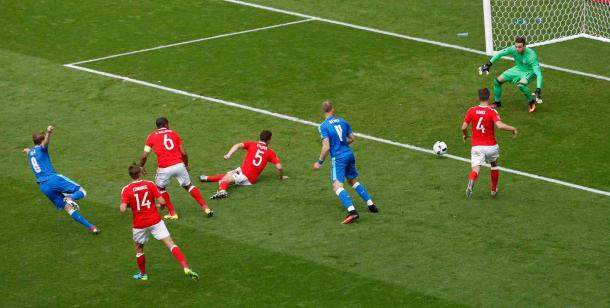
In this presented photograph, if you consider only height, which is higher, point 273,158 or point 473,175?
point 273,158

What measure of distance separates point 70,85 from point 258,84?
4.43 meters

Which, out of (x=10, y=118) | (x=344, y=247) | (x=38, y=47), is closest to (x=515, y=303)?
(x=344, y=247)

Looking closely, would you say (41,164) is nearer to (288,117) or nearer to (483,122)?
(288,117)

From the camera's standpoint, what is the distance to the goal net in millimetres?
29016

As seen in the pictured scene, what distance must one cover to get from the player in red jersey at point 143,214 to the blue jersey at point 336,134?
11.4 ft

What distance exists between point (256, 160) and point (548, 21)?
1230 centimetres

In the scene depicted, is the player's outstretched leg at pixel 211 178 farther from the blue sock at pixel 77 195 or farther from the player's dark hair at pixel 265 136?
the blue sock at pixel 77 195

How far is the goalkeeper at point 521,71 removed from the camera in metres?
24.0

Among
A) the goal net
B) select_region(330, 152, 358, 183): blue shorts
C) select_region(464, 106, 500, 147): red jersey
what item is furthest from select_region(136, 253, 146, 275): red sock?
the goal net

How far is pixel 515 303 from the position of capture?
52.7ft

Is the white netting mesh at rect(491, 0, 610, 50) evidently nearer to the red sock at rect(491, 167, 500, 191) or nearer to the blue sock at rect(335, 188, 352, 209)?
the red sock at rect(491, 167, 500, 191)

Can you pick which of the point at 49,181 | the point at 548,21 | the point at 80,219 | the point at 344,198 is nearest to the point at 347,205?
the point at 344,198

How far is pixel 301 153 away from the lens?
2245 centimetres

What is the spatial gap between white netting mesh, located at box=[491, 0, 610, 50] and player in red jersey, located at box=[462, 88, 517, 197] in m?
9.11
